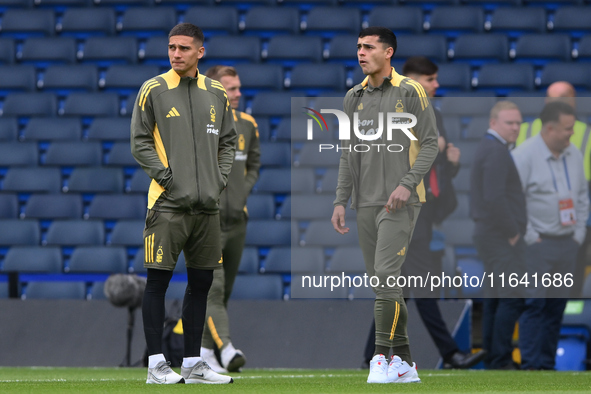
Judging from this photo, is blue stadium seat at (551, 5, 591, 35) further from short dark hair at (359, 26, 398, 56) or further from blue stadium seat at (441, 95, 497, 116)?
short dark hair at (359, 26, 398, 56)

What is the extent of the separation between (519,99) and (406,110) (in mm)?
2002

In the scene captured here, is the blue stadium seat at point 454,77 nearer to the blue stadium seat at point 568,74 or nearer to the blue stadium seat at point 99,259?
the blue stadium seat at point 568,74

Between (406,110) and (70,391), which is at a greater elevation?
(406,110)

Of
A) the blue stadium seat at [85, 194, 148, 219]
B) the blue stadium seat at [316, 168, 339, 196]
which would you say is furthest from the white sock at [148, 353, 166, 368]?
the blue stadium seat at [85, 194, 148, 219]

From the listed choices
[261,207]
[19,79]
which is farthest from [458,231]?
[19,79]

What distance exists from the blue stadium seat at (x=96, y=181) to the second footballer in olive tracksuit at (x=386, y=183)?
4.55 metres

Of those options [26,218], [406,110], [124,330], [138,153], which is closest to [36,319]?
[124,330]

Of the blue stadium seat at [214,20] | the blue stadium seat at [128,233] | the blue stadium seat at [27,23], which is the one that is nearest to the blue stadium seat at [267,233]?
Result: the blue stadium seat at [128,233]

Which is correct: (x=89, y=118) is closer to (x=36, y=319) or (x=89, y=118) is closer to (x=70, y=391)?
(x=36, y=319)

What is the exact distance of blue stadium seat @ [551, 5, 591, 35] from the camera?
9.76 meters

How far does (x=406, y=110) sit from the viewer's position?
162 inches

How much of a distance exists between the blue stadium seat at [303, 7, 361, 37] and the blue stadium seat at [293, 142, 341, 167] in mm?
4429

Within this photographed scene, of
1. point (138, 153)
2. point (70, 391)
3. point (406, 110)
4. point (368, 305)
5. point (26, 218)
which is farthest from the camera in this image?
point (26, 218)

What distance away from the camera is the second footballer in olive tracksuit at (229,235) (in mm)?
5164
